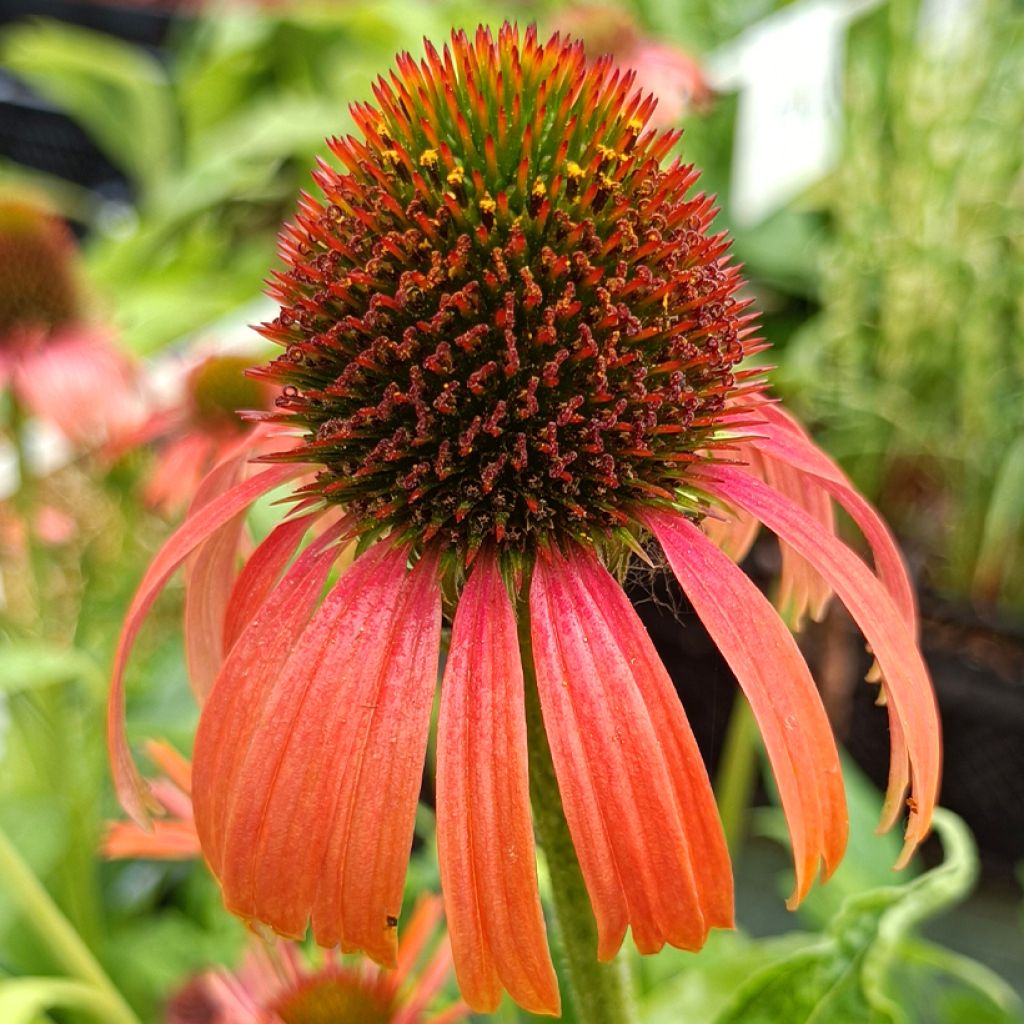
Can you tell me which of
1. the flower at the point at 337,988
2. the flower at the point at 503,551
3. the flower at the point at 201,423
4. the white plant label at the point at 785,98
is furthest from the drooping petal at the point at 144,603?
the white plant label at the point at 785,98

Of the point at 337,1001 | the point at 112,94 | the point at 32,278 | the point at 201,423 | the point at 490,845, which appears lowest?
the point at 337,1001

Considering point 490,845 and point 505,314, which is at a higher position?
point 505,314

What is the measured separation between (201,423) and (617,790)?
67 centimetres

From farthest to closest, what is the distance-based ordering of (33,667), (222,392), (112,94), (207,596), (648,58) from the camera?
(112,94), (648,58), (222,392), (33,667), (207,596)

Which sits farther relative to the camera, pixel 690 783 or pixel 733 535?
pixel 733 535

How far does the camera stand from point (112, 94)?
2033 millimetres

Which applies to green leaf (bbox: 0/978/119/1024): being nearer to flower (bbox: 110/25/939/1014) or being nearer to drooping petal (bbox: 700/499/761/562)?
flower (bbox: 110/25/939/1014)

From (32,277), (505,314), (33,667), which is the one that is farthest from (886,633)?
(32,277)

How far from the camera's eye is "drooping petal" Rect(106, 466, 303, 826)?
0.37 meters

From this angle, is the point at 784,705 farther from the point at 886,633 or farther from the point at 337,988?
the point at 337,988

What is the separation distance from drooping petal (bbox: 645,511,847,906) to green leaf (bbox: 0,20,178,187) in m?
1.91

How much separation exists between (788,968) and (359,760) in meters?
0.19

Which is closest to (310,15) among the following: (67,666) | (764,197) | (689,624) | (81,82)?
(81,82)

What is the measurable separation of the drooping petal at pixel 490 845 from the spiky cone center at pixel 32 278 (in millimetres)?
868
